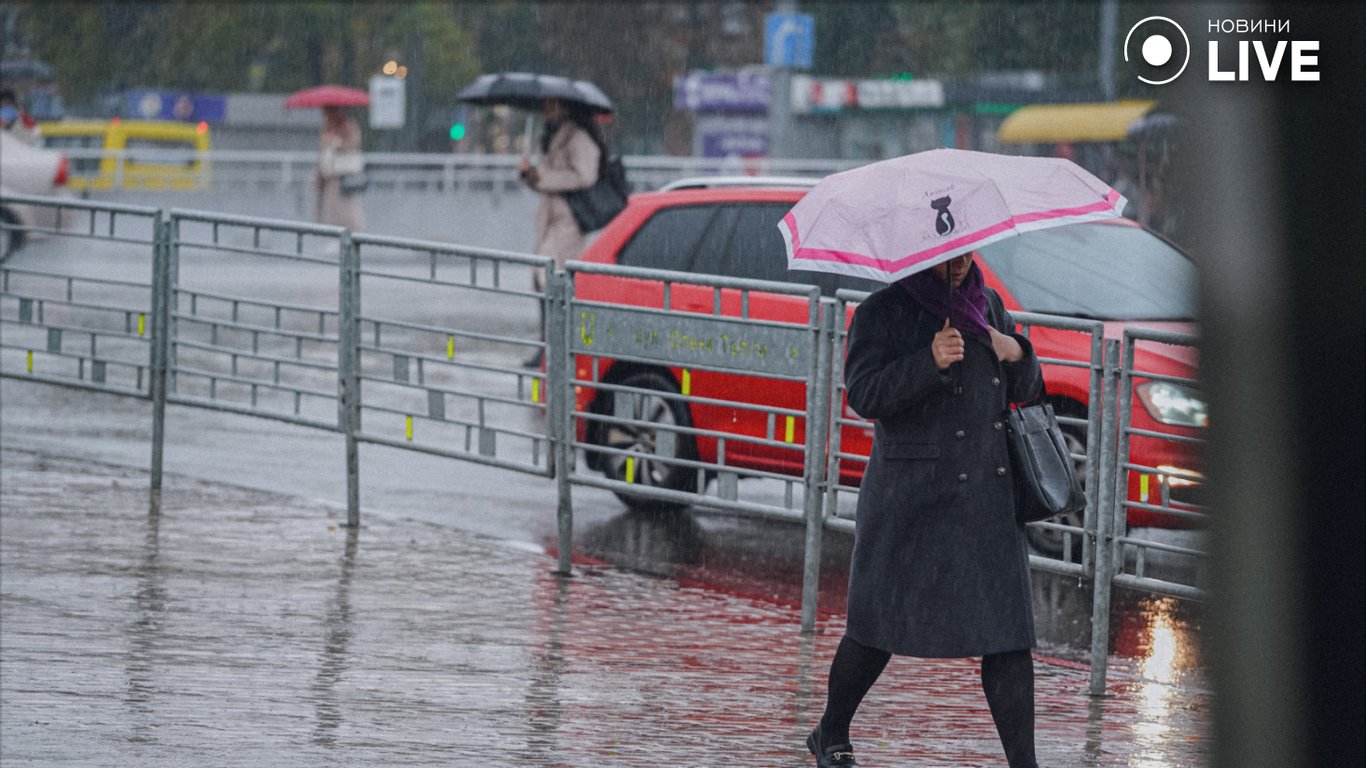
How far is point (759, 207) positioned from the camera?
10062 millimetres

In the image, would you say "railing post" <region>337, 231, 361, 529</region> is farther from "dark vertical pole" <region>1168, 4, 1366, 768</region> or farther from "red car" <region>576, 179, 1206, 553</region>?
"dark vertical pole" <region>1168, 4, 1366, 768</region>

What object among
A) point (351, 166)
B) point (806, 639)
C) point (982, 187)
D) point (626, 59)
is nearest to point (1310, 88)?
point (982, 187)

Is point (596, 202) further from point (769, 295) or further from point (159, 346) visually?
point (769, 295)

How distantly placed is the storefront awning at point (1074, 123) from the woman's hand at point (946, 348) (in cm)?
3548

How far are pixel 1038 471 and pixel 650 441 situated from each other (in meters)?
4.11

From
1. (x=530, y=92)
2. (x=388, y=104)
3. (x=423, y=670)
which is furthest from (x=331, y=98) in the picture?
(x=423, y=670)

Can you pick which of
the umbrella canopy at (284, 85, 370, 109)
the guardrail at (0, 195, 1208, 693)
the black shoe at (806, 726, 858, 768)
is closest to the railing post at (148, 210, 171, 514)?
the guardrail at (0, 195, 1208, 693)

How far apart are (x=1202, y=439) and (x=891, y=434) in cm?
364

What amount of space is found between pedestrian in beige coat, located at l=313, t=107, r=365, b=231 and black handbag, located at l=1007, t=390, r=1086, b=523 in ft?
63.6

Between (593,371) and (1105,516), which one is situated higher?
(593,371)

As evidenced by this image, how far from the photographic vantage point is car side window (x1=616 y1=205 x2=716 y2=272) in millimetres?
10172

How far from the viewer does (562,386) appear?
821 centimetres

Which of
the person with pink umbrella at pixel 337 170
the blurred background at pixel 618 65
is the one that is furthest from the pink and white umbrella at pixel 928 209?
the blurred background at pixel 618 65

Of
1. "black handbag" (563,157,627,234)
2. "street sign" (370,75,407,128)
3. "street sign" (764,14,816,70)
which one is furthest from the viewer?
"street sign" (370,75,407,128)
